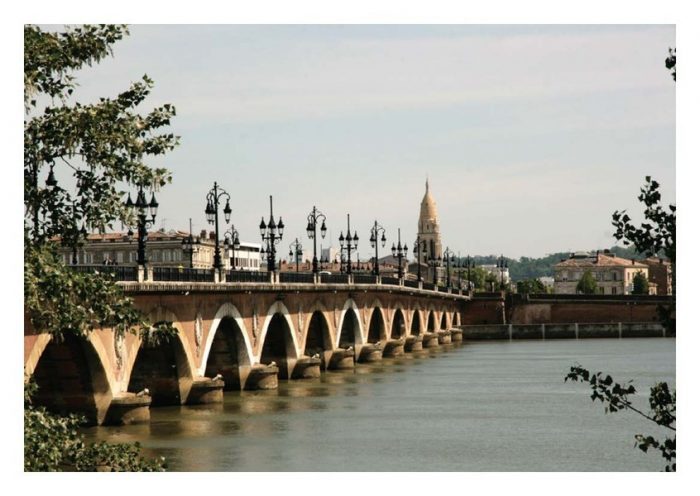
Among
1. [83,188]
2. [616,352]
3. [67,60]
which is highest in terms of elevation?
[67,60]

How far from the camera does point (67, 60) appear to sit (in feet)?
57.8

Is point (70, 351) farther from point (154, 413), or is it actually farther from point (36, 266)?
point (36, 266)

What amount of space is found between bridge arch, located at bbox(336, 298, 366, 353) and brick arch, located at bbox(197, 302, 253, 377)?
21693 millimetres

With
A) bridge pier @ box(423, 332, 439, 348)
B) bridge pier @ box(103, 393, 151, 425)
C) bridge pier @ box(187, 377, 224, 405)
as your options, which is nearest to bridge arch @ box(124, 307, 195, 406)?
bridge pier @ box(187, 377, 224, 405)

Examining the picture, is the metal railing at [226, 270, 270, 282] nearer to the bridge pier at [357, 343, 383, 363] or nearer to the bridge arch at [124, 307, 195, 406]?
the bridge arch at [124, 307, 195, 406]

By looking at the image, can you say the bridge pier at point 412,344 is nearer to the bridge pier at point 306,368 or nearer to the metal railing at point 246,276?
the bridge pier at point 306,368

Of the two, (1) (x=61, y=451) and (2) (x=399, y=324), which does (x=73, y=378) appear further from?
(2) (x=399, y=324)

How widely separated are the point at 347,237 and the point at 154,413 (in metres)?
32.3

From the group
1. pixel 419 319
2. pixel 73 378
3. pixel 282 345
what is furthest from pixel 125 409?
pixel 419 319

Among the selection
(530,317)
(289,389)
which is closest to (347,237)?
(289,389)

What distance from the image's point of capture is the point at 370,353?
77750 millimetres

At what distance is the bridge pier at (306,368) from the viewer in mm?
60219

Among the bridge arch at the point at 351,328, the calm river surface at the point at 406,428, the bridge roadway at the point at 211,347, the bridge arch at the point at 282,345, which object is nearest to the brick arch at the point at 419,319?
the bridge roadway at the point at 211,347

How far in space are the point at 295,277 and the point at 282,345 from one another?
3.00 metres
